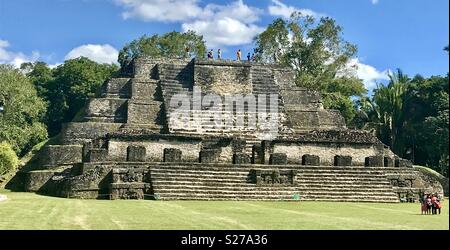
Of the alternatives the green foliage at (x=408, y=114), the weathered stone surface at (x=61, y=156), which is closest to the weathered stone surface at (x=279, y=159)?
the weathered stone surface at (x=61, y=156)

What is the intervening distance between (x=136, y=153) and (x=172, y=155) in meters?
1.23

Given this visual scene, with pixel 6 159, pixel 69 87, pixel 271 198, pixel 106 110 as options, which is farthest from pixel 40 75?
pixel 271 198

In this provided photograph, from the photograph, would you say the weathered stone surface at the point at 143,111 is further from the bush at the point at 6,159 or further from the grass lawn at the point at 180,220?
the grass lawn at the point at 180,220

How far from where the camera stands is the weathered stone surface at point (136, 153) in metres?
20.7

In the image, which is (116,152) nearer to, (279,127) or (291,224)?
(279,127)

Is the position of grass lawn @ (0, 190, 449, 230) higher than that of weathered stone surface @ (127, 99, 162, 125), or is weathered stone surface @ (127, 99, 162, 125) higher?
weathered stone surface @ (127, 99, 162, 125)

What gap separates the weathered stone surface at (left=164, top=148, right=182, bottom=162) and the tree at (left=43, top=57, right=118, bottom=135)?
1054 inches

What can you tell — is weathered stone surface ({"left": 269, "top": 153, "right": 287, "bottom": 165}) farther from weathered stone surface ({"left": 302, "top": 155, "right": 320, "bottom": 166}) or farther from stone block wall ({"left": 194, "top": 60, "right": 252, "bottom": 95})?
stone block wall ({"left": 194, "top": 60, "right": 252, "bottom": 95})

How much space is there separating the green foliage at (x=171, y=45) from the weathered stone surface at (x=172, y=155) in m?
27.0

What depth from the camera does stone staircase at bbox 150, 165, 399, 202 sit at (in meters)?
18.8

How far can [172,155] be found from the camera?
67.8 ft

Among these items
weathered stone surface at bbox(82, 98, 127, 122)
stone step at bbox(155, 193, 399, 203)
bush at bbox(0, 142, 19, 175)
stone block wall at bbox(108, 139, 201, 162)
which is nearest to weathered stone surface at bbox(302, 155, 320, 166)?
stone step at bbox(155, 193, 399, 203)

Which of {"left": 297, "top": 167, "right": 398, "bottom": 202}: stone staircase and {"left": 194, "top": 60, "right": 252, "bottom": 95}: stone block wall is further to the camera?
{"left": 194, "top": 60, "right": 252, "bottom": 95}: stone block wall

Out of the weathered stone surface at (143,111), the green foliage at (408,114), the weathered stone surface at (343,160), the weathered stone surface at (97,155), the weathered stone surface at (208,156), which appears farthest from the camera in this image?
the green foliage at (408,114)
